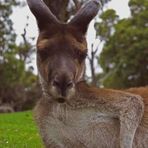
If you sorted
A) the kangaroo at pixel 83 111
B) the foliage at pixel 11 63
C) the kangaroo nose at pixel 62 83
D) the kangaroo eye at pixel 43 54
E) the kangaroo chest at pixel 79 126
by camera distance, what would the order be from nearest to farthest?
the kangaroo nose at pixel 62 83 < the kangaroo eye at pixel 43 54 < the kangaroo at pixel 83 111 < the kangaroo chest at pixel 79 126 < the foliage at pixel 11 63

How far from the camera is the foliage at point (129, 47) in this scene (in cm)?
5797

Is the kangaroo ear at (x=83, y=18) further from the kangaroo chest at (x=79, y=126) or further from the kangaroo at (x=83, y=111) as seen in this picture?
the kangaroo chest at (x=79, y=126)

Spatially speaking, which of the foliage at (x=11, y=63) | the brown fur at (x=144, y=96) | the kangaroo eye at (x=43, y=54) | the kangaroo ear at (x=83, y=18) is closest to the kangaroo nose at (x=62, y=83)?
the kangaroo eye at (x=43, y=54)

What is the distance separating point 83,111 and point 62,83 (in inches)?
47.1

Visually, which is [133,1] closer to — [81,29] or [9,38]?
[9,38]

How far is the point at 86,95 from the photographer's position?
7223mm

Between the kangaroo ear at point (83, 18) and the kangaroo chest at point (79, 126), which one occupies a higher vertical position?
the kangaroo ear at point (83, 18)

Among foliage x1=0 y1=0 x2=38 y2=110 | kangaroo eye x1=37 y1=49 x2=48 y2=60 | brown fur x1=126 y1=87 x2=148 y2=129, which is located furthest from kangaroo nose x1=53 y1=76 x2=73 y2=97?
foliage x1=0 y1=0 x2=38 y2=110

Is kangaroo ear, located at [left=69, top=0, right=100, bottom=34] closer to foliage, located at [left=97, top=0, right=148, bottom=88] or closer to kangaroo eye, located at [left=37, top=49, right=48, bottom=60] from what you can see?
kangaroo eye, located at [left=37, top=49, right=48, bottom=60]

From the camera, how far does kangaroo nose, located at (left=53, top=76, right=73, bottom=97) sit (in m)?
6.07

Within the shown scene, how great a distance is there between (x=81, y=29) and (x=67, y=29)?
21 centimetres

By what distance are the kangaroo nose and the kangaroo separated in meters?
0.62

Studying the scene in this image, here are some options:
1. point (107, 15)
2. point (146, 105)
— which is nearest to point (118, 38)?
point (107, 15)

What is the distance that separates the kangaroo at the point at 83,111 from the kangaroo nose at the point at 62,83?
2.04ft
